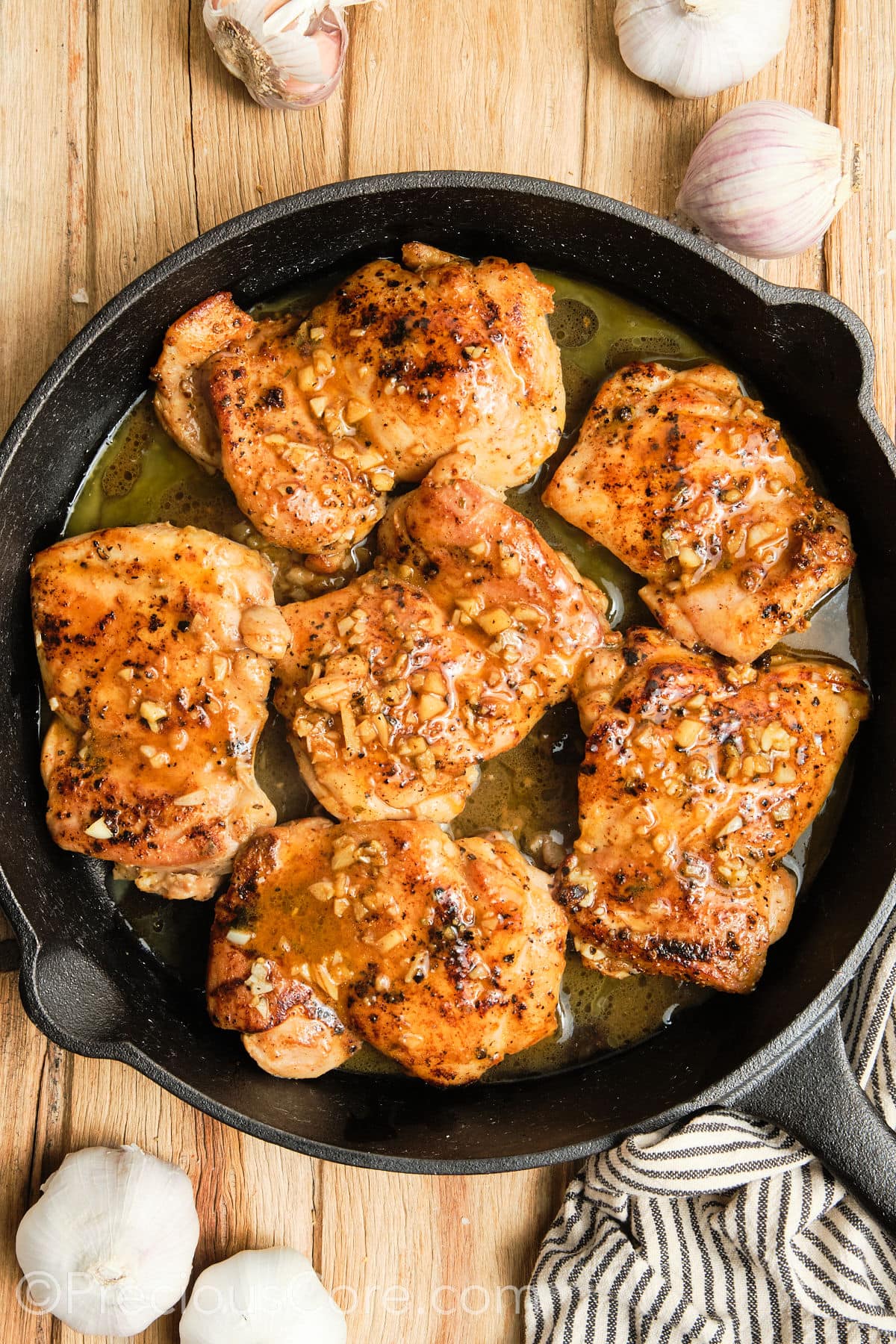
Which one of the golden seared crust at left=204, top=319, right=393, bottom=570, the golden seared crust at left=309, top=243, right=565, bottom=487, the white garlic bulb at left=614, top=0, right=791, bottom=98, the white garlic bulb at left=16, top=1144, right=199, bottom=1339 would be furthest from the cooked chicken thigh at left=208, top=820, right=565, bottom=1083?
the white garlic bulb at left=614, top=0, right=791, bottom=98

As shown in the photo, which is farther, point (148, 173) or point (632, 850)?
point (148, 173)

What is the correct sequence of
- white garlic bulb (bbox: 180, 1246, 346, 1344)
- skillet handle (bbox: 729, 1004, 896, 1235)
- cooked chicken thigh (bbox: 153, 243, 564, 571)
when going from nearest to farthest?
skillet handle (bbox: 729, 1004, 896, 1235) < cooked chicken thigh (bbox: 153, 243, 564, 571) < white garlic bulb (bbox: 180, 1246, 346, 1344)

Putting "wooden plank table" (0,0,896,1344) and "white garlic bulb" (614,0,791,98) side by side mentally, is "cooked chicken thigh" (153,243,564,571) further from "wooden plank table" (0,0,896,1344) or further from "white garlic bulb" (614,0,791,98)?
"white garlic bulb" (614,0,791,98)

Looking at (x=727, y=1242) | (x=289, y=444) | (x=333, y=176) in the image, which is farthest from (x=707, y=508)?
(x=727, y=1242)

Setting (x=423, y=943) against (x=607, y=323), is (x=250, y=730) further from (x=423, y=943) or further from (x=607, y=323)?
(x=607, y=323)

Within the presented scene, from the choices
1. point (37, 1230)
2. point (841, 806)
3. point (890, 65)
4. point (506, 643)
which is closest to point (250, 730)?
point (506, 643)

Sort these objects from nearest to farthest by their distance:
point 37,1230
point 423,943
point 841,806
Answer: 1. point 423,943
2. point 37,1230
3. point 841,806
